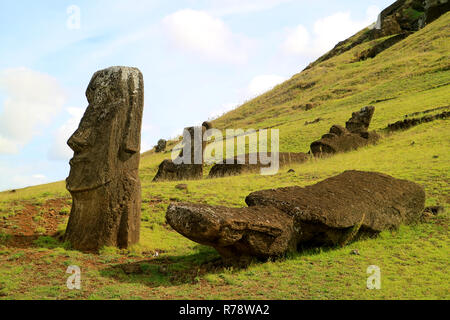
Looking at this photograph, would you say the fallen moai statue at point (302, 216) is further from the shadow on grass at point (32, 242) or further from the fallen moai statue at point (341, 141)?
the fallen moai statue at point (341, 141)

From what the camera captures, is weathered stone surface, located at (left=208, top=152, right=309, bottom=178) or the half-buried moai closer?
the half-buried moai

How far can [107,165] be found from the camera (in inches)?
444

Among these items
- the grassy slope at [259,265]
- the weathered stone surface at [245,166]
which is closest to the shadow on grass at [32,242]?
the grassy slope at [259,265]

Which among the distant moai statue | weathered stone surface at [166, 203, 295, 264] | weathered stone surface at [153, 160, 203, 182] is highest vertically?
the distant moai statue

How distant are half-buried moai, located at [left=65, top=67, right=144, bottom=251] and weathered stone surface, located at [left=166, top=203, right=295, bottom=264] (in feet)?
7.79

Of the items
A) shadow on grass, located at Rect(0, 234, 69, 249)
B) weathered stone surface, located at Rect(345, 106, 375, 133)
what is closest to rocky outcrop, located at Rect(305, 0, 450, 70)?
weathered stone surface, located at Rect(345, 106, 375, 133)

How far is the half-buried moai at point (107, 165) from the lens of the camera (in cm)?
1125

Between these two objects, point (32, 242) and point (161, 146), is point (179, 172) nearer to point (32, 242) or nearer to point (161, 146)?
point (32, 242)

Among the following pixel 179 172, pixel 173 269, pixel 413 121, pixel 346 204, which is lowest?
pixel 173 269

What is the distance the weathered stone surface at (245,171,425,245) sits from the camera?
34.4ft

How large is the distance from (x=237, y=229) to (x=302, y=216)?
171cm

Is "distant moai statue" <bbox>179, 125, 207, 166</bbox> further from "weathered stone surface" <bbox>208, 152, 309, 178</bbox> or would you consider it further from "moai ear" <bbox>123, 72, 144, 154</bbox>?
"moai ear" <bbox>123, 72, 144, 154</bbox>

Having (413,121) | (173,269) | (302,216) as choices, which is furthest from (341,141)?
(173,269)

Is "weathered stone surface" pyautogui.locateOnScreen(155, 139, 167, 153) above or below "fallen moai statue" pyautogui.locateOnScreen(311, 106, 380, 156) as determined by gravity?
above
